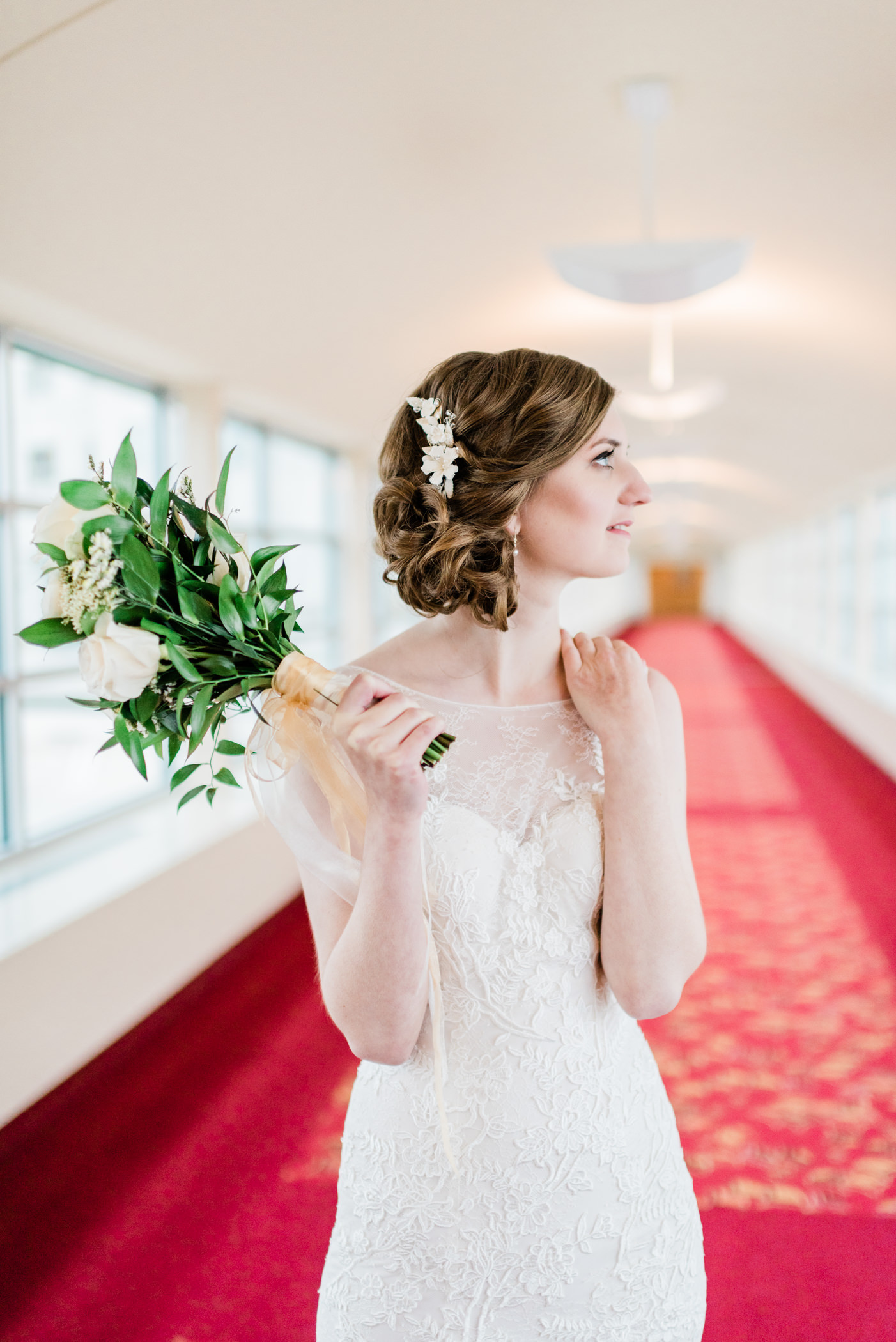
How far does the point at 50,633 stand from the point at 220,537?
250 millimetres

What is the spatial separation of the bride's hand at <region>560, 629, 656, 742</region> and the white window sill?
2548 mm

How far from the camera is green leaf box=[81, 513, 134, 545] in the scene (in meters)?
1.26

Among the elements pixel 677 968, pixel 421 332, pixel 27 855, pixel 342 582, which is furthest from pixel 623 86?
pixel 342 582

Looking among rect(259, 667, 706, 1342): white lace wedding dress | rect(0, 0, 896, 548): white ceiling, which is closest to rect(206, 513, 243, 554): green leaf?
rect(259, 667, 706, 1342): white lace wedding dress

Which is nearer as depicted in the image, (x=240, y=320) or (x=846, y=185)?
(x=846, y=185)

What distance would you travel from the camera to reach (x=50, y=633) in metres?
1.30

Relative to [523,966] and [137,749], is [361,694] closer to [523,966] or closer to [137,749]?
[137,749]

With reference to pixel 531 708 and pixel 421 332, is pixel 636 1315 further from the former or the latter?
pixel 421 332

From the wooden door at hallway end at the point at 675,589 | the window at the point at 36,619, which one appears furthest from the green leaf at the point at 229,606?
the wooden door at hallway end at the point at 675,589

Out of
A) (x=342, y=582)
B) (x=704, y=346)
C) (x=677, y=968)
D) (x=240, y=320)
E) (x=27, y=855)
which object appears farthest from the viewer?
(x=342, y=582)

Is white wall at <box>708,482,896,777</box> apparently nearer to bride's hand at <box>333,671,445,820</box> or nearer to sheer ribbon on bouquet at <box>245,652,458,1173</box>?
sheer ribbon on bouquet at <box>245,652,458,1173</box>

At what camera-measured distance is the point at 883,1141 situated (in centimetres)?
339

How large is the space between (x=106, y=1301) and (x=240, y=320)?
12.8 ft

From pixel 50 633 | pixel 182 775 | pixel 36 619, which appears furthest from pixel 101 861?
pixel 50 633
